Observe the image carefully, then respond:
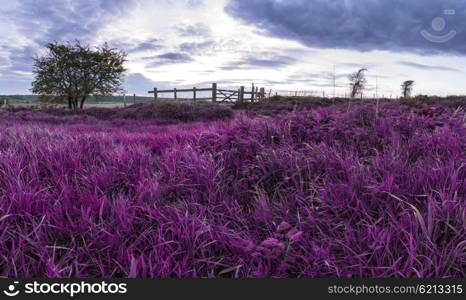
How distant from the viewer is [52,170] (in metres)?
2.56

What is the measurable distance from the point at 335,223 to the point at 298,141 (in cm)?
→ 174

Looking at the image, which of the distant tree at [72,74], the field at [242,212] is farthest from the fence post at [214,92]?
the field at [242,212]

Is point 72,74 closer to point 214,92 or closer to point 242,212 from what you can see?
point 214,92

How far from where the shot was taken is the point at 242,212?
207 cm

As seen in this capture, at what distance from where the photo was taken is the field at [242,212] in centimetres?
146

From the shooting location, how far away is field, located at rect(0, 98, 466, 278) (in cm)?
146

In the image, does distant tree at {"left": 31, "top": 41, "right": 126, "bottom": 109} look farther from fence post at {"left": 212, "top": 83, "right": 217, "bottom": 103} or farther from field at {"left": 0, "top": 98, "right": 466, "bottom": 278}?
field at {"left": 0, "top": 98, "right": 466, "bottom": 278}

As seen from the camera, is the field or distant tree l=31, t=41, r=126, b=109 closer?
the field

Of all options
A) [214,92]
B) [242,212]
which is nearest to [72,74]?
[214,92]

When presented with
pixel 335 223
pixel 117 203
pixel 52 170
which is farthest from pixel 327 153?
pixel 52 170

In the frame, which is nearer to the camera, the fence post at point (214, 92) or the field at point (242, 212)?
the field at point (242, 212)

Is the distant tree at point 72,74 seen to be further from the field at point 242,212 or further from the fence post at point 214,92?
the field at point 242,212

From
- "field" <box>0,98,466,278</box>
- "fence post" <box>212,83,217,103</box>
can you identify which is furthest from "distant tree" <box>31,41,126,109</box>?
"field" <box>0,98,466,278</box>

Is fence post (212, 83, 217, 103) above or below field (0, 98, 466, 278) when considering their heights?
above
